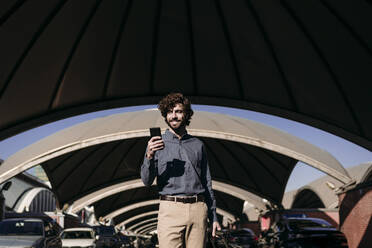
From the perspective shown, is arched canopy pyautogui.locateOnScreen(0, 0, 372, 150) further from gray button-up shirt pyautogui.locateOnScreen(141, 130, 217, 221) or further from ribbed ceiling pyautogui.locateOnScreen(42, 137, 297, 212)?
ribbed ceiling pyautogui.locateOnScreen(42, 137, 297, 212)

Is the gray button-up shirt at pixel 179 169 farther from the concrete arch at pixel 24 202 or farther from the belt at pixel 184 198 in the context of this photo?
the concrete arch at pixel 24 202

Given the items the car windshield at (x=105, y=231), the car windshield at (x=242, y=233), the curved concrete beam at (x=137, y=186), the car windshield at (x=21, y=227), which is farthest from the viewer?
the curved concrete beam at (x=137, y=186)

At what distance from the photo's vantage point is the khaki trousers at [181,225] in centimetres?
378

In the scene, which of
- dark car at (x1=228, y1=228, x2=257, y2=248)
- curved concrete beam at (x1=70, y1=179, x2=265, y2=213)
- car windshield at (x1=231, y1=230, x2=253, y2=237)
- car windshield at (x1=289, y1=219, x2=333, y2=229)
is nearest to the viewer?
car windshield at (x1=289, y1=219, x2=333, y2=229)

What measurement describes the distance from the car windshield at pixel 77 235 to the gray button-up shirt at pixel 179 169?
17586mm

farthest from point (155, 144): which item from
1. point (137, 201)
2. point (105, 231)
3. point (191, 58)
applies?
point (137, 201)

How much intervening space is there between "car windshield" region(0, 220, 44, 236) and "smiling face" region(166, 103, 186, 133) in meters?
10.6

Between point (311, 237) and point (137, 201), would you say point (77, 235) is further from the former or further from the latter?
point (137, 201)

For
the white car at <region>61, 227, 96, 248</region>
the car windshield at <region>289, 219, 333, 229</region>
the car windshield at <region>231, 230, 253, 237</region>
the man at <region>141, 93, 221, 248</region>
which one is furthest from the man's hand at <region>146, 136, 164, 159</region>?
the car windshield at <region>231, 230, 253, 237</region>

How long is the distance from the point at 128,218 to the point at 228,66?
56.9m

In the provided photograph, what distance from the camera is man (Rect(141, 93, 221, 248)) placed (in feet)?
12.5

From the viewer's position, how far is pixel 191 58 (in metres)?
14.5

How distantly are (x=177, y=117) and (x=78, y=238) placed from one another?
17.7 m

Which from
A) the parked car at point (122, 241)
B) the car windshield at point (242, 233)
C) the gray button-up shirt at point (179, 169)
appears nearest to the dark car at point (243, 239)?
the car windshield at point (242, 233)
